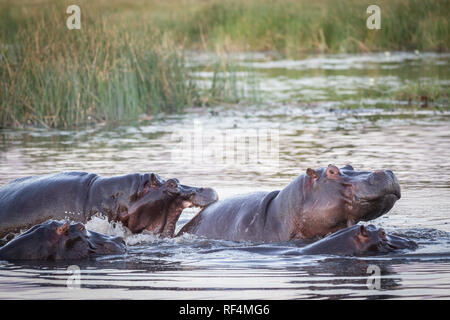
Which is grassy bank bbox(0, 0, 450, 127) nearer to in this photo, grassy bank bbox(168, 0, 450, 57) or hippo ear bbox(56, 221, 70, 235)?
grassy bank bbox(168, 0, 450, 57)

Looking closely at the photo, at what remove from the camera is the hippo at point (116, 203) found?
7.59 meters

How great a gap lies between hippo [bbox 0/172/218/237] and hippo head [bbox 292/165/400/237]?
91 cm

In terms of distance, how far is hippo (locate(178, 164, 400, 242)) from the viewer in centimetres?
680

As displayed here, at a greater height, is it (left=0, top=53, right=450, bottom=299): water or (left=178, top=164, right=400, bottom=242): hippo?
(left=178, top=164, right=400, bottom=242): hippo

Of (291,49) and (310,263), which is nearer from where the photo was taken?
(310,263)

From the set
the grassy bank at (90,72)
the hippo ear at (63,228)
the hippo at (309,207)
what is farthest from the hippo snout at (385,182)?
the grassy bank at (90,72)

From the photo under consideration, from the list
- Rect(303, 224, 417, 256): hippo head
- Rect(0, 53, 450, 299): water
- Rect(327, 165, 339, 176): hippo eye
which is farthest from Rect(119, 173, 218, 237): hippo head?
Rect(303, 224, 417, 256): hippo head

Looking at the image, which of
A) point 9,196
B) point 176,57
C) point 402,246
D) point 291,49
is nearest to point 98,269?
point 9,196

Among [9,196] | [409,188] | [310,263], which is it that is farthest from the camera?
[409,188]

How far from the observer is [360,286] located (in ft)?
19.0

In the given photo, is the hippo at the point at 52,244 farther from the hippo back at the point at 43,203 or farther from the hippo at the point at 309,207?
the hippo at the point at 309,207
